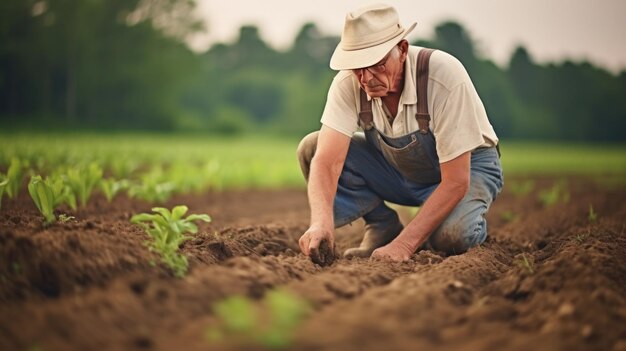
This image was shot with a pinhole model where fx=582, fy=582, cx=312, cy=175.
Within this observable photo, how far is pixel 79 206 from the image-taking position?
4570 millimetres

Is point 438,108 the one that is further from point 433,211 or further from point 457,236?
point 457,236

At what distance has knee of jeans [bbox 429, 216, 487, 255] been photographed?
3.33 m

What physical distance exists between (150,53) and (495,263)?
32.5 meters

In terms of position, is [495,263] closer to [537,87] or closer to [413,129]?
[413,129]

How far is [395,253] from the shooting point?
3010 mm

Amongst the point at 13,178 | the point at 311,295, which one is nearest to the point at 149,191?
the point at 13,178

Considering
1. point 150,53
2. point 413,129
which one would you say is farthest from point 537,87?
point 413,129

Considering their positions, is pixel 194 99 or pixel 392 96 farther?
pixel 194 99

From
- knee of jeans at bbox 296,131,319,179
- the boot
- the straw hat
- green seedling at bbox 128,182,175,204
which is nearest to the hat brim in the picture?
the straw hat

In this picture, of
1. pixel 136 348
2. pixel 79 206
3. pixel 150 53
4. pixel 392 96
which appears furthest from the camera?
pixel 150 53

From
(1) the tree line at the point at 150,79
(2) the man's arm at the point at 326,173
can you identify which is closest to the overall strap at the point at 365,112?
(2) the man's arm at the point at 326,173

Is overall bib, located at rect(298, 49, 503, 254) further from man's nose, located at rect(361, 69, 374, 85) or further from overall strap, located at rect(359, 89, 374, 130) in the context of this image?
man's nose, located at rect(361, 69, 374, 85)

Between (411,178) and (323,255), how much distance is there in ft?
3.22

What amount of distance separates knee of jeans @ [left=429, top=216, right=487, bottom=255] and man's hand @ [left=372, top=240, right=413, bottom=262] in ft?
1.26
